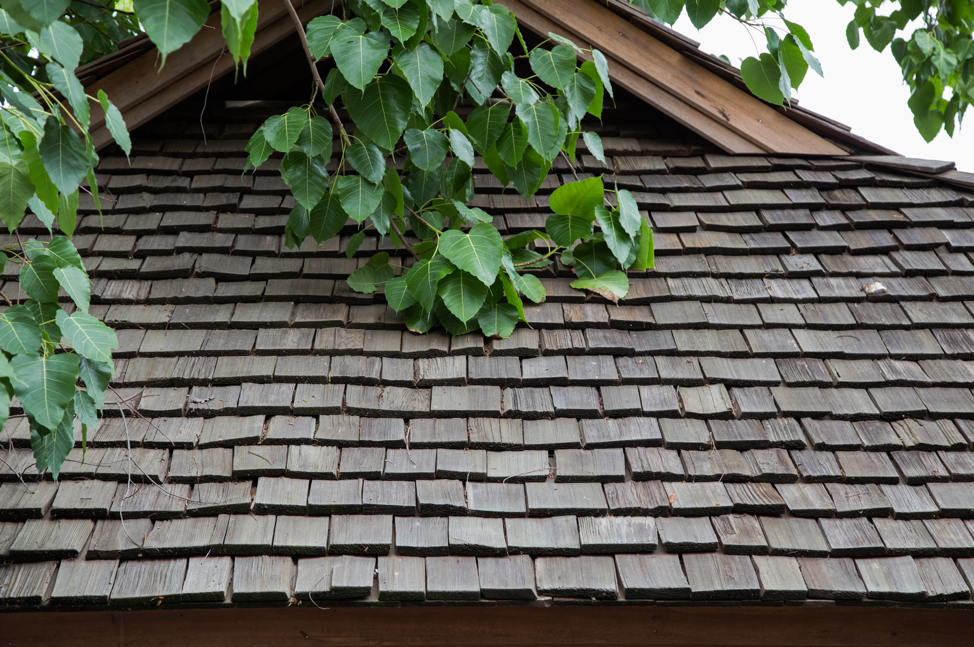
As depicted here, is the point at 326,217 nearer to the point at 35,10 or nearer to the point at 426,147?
the point at 426,147

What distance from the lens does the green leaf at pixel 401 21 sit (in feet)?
5.98

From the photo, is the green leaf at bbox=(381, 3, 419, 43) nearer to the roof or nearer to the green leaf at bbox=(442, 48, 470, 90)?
the green leaf at bbox=(442, 48, 470, 90)

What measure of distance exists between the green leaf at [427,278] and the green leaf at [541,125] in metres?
0.47

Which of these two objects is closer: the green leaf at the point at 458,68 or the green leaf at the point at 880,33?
the green leaf at the point at 458,68

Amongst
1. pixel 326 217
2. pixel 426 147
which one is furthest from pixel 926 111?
pixel 326 217

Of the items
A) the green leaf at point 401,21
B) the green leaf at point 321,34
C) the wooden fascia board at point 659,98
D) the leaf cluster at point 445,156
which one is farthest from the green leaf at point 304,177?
the wooden fascia board at point 659,98

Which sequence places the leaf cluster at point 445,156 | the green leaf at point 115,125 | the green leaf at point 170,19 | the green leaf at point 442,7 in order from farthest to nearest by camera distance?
the leaf cluster at point 445,156
the green leaf at point 442,7
the green leaf at point 115,125
the green leaf at point 170,19

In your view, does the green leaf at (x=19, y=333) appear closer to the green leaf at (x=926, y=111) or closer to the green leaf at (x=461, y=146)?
the green leaf at (x=461, y=146)

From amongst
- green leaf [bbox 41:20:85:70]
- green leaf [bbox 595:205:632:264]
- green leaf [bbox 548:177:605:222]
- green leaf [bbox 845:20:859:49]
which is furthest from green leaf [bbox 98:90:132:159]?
green leaf [bbox 845:20:859:49]

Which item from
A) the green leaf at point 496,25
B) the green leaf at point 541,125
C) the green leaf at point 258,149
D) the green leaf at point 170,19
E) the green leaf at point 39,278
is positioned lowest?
the green leaf at point 39,278

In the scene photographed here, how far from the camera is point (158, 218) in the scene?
7.98ft

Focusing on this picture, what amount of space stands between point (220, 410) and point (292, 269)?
0.60 m

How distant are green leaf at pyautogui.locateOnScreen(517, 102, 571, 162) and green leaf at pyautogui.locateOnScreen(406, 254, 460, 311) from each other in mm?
468

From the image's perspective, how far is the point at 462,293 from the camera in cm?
204
